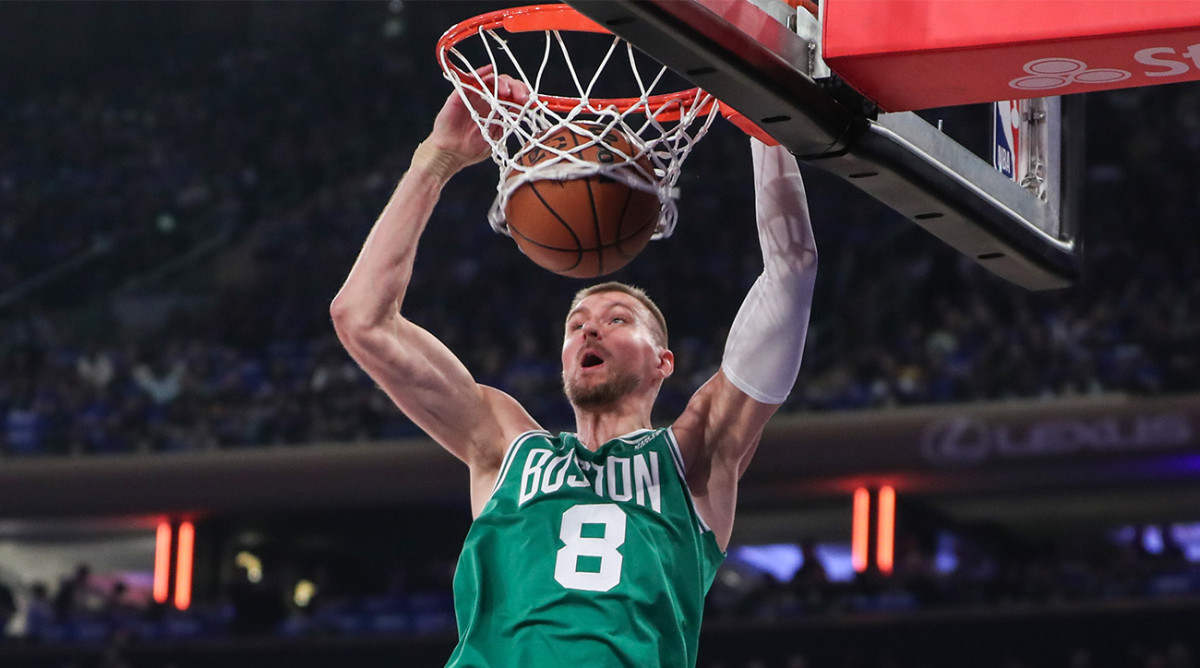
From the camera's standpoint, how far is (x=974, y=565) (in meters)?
11.0

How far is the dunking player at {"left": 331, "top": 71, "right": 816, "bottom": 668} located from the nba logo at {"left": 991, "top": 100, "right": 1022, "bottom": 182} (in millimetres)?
439

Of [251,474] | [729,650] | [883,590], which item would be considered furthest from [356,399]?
[883,590]

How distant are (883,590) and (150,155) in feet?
36.0

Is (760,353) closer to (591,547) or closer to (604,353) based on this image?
(604,353)

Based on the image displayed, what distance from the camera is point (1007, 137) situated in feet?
9.96

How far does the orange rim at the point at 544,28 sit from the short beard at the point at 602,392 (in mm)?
617

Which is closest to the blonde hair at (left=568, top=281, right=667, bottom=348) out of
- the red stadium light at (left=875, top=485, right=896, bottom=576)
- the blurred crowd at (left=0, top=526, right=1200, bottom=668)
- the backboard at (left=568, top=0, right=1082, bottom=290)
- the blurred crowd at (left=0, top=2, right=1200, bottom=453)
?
the backboard at (left=568, top=0, right=1082, bottom=290)

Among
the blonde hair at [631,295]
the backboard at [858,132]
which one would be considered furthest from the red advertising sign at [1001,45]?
the blonde hair at [631,295]

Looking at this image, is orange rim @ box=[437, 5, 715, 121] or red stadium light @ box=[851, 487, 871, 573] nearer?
orange rim @ box=[437, 5, 715, 121]

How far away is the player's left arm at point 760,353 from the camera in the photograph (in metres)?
3.13

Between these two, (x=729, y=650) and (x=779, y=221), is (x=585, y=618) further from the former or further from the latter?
(x=729, y=650)

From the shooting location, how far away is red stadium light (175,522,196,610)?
13172 mm

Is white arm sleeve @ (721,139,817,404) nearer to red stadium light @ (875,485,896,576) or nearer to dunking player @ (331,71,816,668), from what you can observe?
dunking player @ (331,71,816,668)

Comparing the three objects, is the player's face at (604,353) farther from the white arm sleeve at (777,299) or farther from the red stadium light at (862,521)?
the red stadium light at (862,521)
